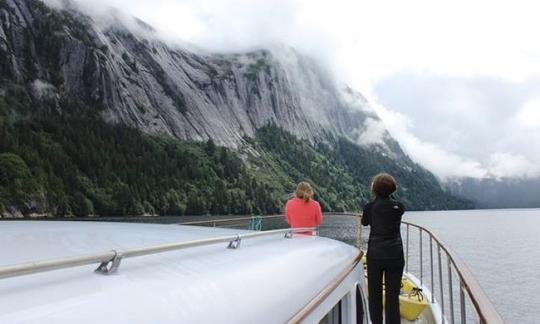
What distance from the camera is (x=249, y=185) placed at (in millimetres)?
158750

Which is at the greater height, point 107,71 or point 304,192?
point 107,71

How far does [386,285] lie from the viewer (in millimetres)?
5879

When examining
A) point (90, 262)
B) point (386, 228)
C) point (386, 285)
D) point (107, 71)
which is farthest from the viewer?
point (107, 71)

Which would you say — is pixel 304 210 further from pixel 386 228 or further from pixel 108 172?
pixel 108 172

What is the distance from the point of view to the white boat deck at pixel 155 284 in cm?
167

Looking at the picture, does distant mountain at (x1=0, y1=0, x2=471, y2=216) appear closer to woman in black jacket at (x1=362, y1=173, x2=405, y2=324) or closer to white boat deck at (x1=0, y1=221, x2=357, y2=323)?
woman in black jacket at (x1=362, y1=173, x2=405, y2=324)

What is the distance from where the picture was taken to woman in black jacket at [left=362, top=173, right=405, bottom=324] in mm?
5704

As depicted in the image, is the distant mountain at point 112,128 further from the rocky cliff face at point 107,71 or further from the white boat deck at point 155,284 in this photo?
the white boat deck at point 155,284

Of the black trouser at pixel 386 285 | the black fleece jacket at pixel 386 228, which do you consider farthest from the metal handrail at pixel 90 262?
the black trouser at pixel 386 285

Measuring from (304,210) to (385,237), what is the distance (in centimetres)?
169

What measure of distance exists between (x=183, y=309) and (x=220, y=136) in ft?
589

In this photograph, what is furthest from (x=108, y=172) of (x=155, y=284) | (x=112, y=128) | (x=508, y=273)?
(x=155, y=284)

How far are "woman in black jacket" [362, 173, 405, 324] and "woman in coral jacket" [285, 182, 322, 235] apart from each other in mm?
1377

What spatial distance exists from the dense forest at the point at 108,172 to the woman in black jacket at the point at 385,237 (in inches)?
4320
